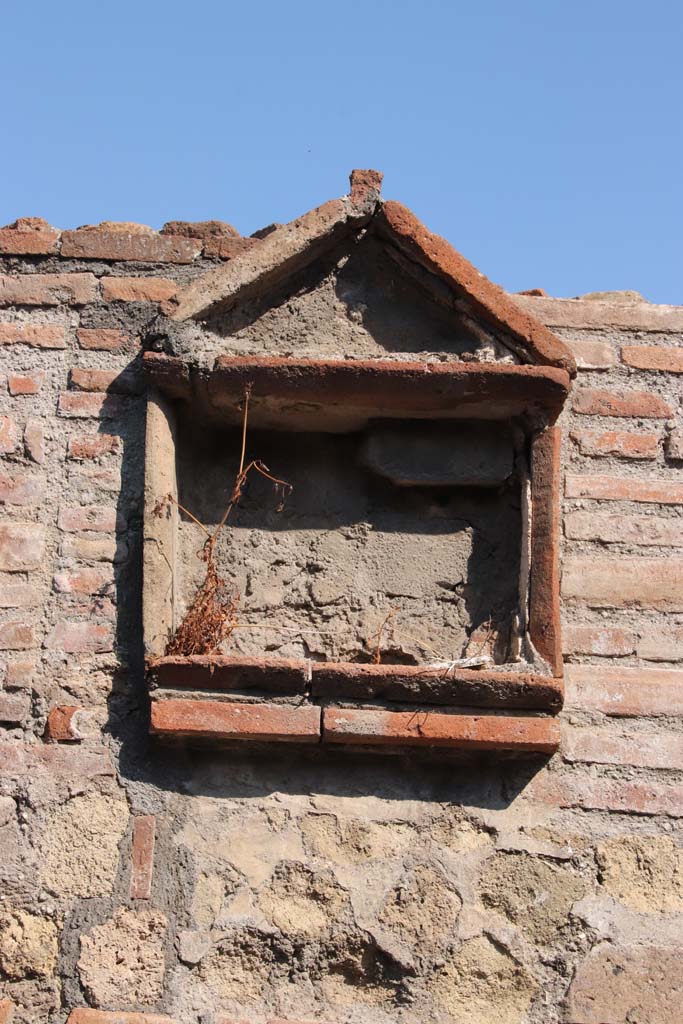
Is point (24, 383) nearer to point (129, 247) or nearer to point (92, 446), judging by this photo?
point (92, 446)

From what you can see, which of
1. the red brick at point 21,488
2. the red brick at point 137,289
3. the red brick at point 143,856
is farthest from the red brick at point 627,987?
the red brick at point 137,289

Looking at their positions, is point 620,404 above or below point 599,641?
above

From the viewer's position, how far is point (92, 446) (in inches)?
128

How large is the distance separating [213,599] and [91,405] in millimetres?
578

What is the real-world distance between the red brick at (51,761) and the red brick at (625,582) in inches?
46.2

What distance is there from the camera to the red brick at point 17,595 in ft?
10.2

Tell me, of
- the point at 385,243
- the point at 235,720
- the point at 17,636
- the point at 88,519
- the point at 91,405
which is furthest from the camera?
the point at 385,243

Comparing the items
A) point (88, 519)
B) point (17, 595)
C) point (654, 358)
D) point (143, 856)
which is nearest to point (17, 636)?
point (17, 595)

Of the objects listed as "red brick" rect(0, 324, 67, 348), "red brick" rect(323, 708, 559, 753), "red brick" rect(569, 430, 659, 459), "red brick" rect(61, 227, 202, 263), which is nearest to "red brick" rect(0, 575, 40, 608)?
"red brick" rect(0, 324, 67, 348)

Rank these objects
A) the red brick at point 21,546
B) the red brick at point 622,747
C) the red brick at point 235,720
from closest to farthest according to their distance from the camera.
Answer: the red brick at point 235,720
the red brick at point 622,747
the red brick at point 21,546

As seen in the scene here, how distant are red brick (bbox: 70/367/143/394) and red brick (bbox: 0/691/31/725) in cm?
79

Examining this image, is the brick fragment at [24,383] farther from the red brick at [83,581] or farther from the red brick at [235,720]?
the red brick at [235,720]

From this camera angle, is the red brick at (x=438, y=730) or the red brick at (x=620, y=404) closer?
the red brick at (x=438, y=730)

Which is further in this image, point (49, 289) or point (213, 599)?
point (49, 289)
